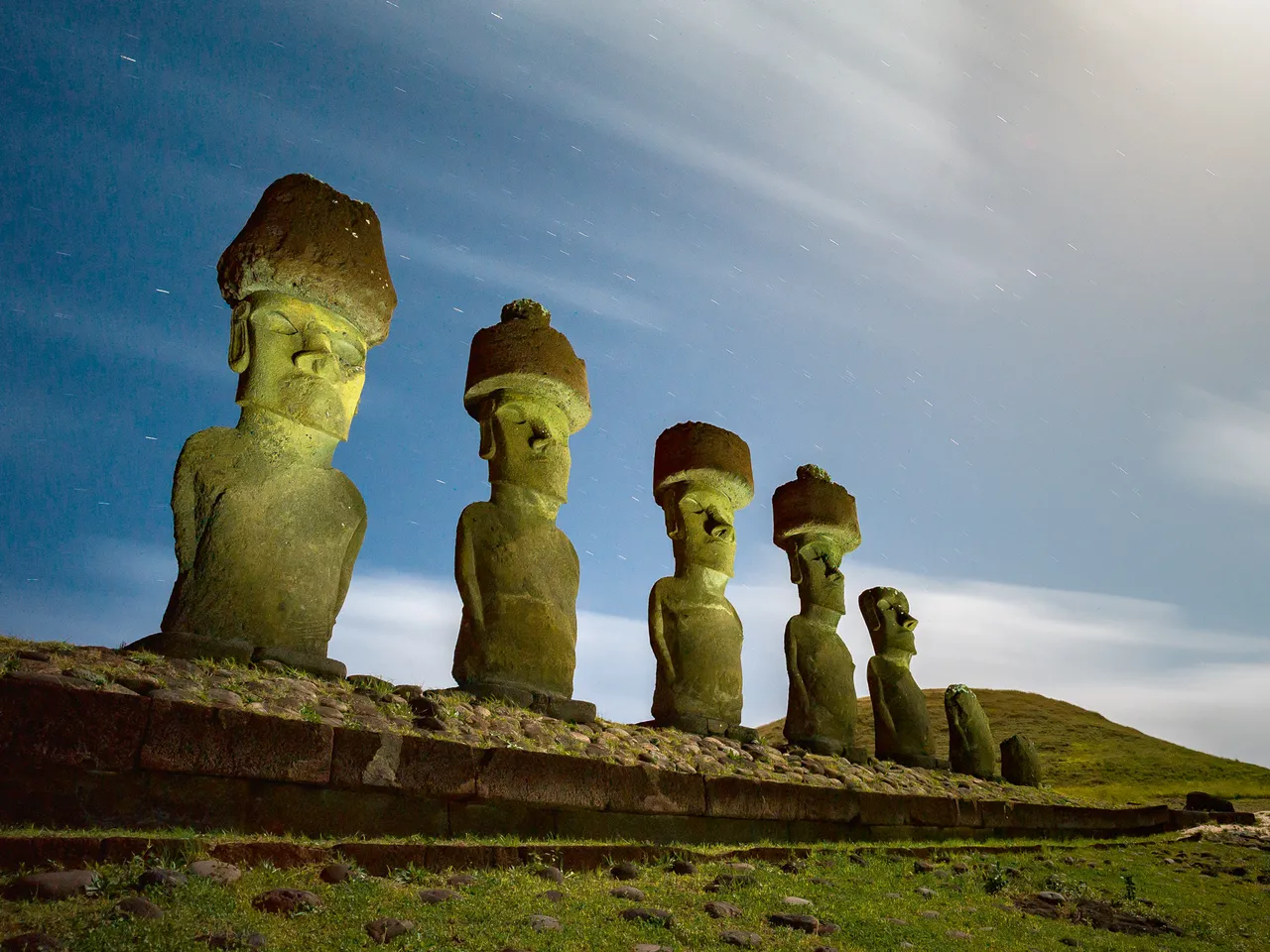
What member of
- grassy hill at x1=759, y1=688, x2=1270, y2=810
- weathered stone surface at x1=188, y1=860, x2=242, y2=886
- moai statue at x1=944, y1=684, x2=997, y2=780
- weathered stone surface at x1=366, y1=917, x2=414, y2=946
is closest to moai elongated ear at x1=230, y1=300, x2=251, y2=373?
weathered stone surface at x1=188, y1=860, x2=242, y2=886

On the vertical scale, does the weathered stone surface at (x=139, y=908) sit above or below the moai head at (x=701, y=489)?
below

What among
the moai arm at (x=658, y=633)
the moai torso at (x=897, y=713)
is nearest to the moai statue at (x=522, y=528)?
the moai arm at (x=658, y=633)

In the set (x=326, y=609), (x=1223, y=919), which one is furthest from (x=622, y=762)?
(x=1223, y=919)

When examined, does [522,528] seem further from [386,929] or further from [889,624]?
[889,624]

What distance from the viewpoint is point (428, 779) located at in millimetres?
4555

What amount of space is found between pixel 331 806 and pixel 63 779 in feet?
3.79

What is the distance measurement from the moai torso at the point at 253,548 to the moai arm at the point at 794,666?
690 cm

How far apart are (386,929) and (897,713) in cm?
1118

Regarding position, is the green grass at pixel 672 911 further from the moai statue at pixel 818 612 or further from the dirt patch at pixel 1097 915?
the moai statue at pixel 818 612

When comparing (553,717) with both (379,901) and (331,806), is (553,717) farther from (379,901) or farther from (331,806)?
(379,901)

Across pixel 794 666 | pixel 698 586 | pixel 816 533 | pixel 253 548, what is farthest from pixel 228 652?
pixel 816 533

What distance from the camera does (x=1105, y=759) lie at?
18094mm

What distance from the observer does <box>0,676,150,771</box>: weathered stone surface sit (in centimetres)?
346

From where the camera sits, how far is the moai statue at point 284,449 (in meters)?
5.84
